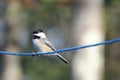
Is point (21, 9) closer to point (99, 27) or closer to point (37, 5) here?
point (37, 5)

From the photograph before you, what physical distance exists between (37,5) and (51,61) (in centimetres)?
718

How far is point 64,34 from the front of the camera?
96.4ft

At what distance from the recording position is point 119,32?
87.8 feet

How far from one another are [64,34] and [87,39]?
469 inches

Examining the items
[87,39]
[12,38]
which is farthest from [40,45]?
[12,38]

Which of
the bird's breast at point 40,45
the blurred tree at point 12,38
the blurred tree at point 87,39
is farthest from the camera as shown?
the blurred tree at point 12,38

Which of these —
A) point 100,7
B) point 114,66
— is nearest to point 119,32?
point 114,66

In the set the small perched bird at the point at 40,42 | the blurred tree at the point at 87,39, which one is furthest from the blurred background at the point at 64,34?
the small perched bird at the point at 40,42

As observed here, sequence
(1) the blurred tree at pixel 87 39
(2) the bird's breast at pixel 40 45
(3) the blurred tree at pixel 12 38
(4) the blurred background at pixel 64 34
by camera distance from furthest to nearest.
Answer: (3) the blurred tree at pixel 12 38
(4) the blurred background at pixel 64 34
(1) the blurred tree at pixel 87 39
(2) the bird's breast at pixel 40 45

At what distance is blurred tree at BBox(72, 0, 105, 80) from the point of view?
17.3 m

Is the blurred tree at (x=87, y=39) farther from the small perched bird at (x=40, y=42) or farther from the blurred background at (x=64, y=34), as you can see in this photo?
the small perched bird at (x=40, y=42)

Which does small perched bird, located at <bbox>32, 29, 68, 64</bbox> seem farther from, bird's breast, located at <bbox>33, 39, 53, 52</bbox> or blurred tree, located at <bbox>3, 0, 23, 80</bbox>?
blurred tree, located at <bbox>3, 0, 23, 80</bbox>

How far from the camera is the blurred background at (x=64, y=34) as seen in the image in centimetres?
1750

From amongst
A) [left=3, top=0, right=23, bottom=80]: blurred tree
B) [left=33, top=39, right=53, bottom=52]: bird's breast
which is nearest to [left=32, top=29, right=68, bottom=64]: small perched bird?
[left=33, top=39, right=53, bottom=52]: bird's breast
